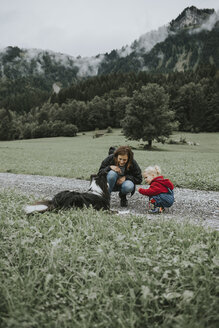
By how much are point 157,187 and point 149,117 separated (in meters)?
43.6

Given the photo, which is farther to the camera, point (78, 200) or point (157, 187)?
point (157, 187)

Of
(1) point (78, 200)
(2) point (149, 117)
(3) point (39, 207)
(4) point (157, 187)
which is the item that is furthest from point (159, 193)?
(2) point (149, 117)

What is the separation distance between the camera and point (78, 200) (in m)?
6.17

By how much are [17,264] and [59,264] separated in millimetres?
645

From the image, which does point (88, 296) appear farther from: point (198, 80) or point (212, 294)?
point (198, 80)

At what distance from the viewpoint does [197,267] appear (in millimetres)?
3104

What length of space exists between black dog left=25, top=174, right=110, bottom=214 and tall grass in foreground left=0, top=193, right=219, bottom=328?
1283mm

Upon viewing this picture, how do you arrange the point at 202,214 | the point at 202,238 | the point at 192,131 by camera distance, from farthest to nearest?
1. the point at 192,131
2. the point at 202,214
3. the point at 202,238

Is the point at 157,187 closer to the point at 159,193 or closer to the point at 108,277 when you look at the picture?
the point at 159,193

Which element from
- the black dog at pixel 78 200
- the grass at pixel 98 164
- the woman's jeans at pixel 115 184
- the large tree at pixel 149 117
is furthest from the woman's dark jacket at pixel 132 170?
the large tree at pixel 149 117

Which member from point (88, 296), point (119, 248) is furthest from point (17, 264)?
point (119, 248)

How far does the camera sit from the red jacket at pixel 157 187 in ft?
21.7

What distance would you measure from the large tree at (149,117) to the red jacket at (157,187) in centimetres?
4049

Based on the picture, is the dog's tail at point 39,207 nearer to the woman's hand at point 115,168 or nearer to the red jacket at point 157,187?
the woman's hand at point 115,168
